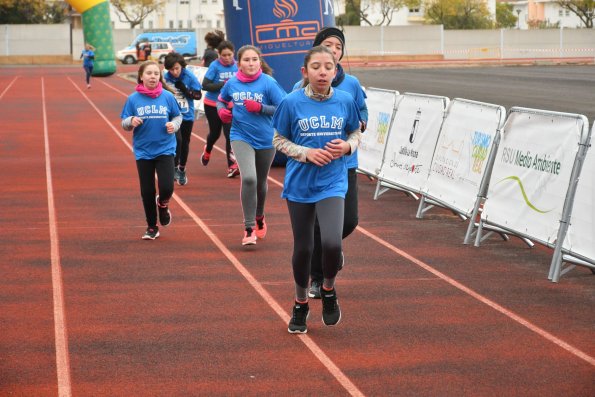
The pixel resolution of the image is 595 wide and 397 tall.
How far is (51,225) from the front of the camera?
1235 cm

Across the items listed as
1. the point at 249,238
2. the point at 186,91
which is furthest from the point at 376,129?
the point at 249,238

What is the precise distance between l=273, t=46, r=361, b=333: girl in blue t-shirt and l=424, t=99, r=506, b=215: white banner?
3.81 metres

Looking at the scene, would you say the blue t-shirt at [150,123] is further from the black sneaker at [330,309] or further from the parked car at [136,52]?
the parked car at [136,52]

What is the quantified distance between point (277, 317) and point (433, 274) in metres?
2.08

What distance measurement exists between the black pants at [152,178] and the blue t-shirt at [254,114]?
72cm

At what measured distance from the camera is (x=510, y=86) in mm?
39469

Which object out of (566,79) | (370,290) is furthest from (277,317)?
(566,79)

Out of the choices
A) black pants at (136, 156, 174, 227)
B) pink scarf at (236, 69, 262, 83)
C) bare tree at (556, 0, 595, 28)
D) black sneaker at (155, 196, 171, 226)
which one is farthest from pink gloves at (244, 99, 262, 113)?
bare tree at (556, 0, 595, 28)

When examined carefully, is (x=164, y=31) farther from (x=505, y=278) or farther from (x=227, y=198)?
(x=505, y=278)

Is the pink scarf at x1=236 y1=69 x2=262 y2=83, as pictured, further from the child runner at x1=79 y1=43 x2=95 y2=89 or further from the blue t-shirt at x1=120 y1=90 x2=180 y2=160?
the child runner at x1=79 y1=43 x2=95 y2=89

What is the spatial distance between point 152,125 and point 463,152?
3.20m

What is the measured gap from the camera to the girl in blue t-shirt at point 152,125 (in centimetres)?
1092

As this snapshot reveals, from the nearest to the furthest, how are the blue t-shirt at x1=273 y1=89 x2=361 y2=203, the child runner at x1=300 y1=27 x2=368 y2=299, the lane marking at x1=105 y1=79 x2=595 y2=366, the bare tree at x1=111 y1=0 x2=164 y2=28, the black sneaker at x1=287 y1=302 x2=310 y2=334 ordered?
the lane marking at x1=105 y1=79 x2=595 y2=366 < the blue t-shirt at x1=273 y1=89 x2=361 y2=203 < the black sneaker at x1=287 y1=302 x2=310 y2=334 < the child runner at x1=300 y1=27 x2=368 y2=299 < the bare tree at x1=111 y1=0 x2=164 y2=28

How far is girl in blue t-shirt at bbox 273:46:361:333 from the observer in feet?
23.6
